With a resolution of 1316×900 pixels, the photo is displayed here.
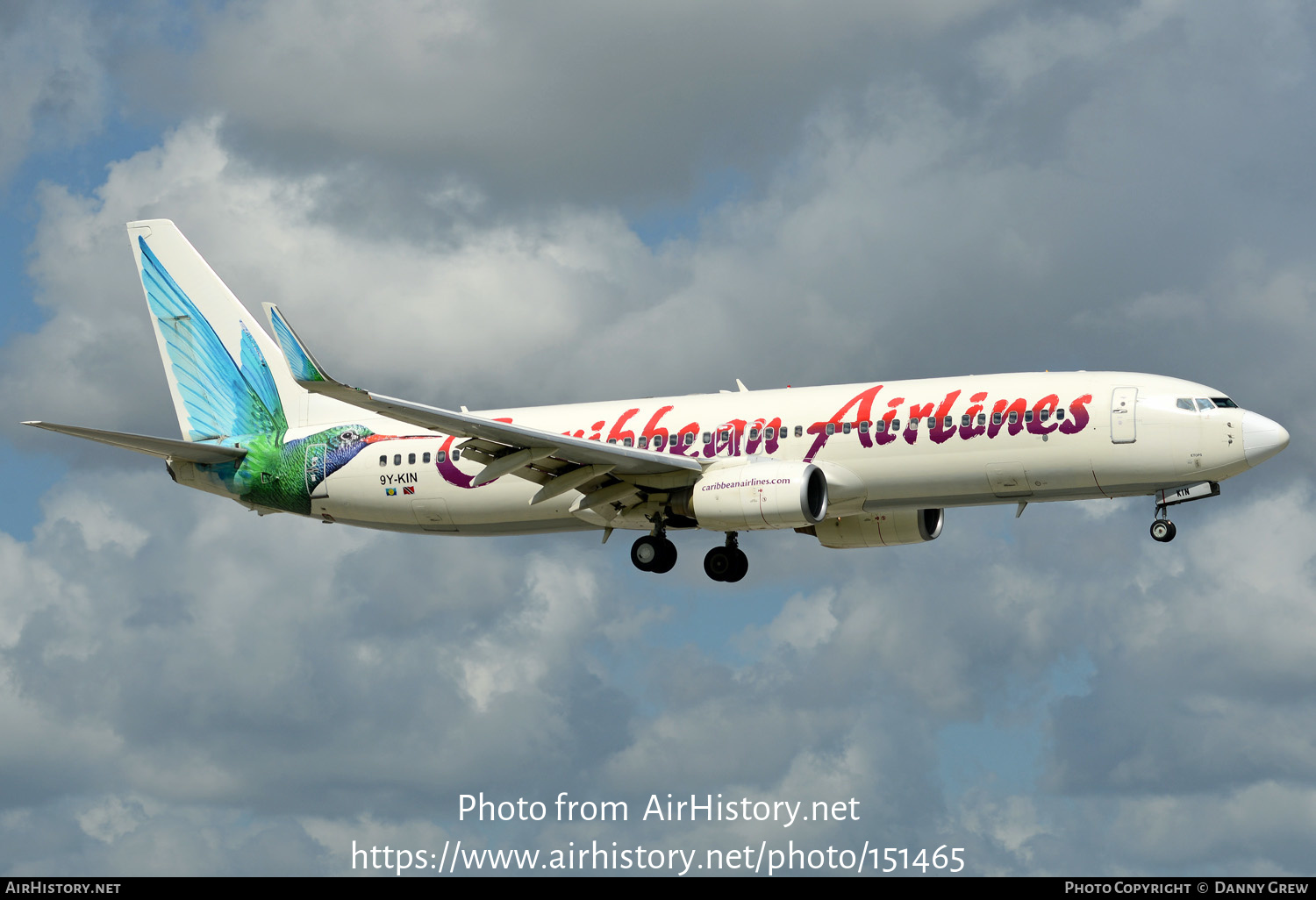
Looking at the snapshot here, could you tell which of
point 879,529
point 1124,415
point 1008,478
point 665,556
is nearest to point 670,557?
point 665,556

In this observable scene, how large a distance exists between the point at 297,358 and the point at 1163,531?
24134 mm

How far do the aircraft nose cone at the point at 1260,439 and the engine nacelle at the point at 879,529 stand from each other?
11.0 meters

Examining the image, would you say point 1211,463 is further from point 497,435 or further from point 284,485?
point 284,485

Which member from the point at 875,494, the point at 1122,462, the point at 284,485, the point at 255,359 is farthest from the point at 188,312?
the point at 1122,462

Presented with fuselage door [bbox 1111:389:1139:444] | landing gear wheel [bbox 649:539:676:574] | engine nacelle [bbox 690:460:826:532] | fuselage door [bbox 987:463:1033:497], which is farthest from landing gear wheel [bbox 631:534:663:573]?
fuselage door [bbox 1111:389:1139:444]

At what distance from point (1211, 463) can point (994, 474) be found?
5804 millimetres

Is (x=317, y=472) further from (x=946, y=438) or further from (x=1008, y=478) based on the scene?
(x=1008, y=478)

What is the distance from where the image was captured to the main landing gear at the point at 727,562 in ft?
160

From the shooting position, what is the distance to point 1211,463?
42.2 meters

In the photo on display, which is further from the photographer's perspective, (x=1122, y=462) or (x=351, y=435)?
(x=351, y=435)

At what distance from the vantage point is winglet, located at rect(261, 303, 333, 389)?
38.1 metres

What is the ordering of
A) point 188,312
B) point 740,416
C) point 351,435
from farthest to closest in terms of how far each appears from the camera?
point 188,312 → point 351,435 → point 740,416

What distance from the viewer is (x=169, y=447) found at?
50062 millimetres

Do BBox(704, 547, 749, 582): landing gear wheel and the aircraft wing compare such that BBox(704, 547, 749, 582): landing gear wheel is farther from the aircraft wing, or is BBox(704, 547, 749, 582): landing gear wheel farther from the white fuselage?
the aircraft wing
